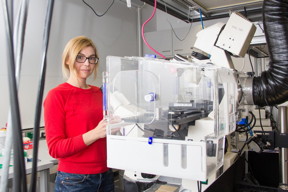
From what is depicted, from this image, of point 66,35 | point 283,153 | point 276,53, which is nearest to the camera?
point 276,53

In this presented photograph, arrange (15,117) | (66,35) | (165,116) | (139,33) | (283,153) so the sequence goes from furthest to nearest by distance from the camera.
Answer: (139,33) < (66,35) < (283,153) < (165,116) < (15,117)

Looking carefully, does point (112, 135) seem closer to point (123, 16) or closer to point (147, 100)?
point (147, 100)

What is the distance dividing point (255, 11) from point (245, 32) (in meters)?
0.34

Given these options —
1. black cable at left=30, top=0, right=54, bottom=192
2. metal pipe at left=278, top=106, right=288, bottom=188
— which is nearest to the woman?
black cable at left=30, top=0, right=54, bottom=192

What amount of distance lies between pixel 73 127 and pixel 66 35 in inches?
76.4

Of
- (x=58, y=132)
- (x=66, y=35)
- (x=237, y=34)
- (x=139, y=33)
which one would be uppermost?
(x=139, y=33)

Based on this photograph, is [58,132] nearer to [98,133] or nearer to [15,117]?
[98,133]

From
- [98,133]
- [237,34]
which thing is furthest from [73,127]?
[237,34]

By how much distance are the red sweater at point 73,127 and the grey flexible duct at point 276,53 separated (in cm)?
76

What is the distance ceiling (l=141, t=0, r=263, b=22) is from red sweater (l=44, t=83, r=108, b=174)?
55cm

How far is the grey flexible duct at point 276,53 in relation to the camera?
939mm

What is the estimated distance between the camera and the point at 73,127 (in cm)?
117

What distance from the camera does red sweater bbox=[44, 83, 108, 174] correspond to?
1.08 meters

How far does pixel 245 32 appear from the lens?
3.60 ft
